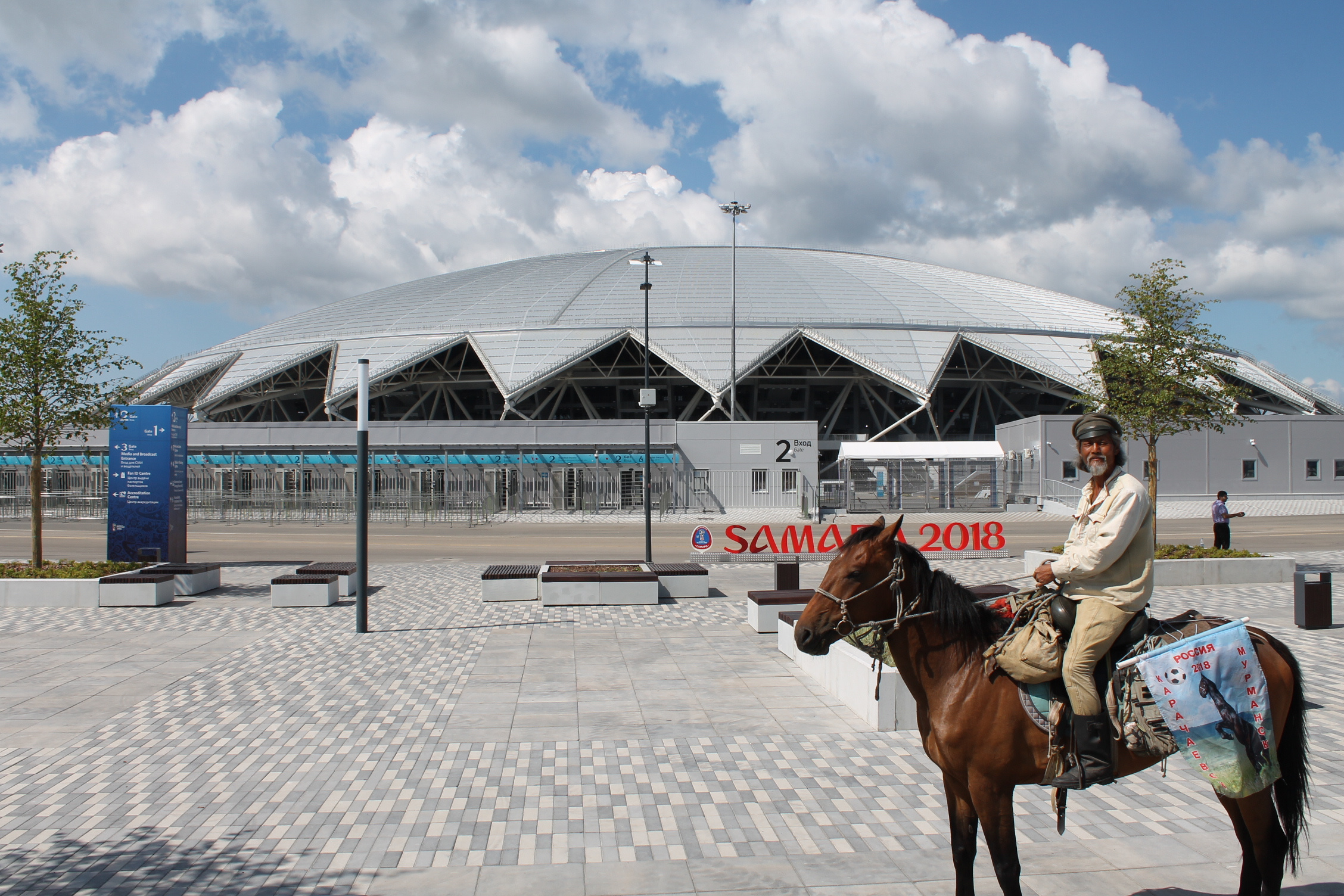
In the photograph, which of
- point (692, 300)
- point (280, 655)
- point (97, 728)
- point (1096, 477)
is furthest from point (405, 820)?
point (692, 300)

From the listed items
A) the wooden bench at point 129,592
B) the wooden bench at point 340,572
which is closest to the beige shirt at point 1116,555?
the wooden bench at point 340,572

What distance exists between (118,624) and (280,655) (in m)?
4.23

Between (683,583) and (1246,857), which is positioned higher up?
(1246,857)

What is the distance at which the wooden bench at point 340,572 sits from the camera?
1611cm

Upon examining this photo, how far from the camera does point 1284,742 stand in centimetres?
414

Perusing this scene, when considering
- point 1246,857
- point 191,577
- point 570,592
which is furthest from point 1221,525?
point 191,577

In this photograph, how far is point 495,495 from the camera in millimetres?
43344

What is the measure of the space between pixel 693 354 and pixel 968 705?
154ft

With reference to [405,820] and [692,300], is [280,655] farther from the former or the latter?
[692,300]

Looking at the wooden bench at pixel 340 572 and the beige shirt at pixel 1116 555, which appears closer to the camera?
the beige shirt at pixel 1116 555

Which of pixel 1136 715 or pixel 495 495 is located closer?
pixel 1136 715

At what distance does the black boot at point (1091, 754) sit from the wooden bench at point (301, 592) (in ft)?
44.6

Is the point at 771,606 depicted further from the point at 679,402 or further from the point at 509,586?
the point at 679,402

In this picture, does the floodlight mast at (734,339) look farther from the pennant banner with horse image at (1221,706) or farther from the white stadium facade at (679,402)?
the pennant banner with horse image at (1221,706)
